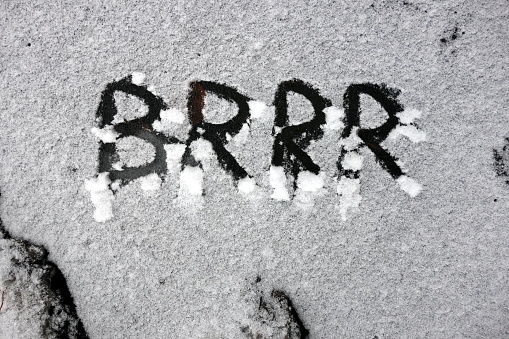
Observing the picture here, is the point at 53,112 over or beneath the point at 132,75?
beneath

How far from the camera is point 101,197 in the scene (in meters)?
1.44

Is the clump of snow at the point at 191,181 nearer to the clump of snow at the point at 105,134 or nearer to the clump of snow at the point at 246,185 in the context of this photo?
the clump of snow at the point at 246,185

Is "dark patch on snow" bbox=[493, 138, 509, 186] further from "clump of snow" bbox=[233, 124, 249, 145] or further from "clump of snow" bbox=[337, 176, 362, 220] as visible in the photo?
"clump of snow" bbox=[233, 124, 249, 145]

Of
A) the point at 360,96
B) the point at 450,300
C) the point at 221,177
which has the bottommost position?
the point at 450,300

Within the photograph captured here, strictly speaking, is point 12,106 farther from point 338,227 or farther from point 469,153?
point 469,153

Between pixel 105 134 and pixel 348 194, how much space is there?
3.65ft

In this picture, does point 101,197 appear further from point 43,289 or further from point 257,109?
point 257,109

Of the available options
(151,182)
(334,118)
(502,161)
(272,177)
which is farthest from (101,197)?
(502,161)

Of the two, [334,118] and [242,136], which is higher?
[334,118]

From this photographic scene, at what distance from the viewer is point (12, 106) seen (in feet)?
4.79

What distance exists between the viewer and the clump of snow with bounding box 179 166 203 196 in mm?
1445

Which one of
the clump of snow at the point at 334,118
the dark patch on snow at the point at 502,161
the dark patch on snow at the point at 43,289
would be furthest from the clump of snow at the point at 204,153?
the dark patch on snow at the point at 502,161

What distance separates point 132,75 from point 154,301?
1011mm

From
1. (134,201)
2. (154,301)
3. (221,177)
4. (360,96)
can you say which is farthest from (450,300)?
(134,201)
